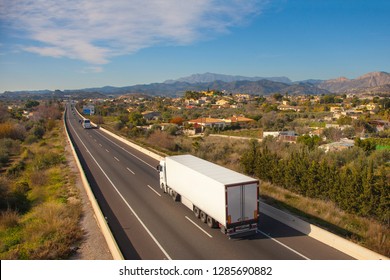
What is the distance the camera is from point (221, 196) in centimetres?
1284

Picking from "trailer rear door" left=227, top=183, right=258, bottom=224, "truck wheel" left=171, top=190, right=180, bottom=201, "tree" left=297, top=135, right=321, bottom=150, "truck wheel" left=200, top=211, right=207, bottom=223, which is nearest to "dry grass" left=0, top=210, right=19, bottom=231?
"truck wheel" left=171, top=190, right=180, bottom=201

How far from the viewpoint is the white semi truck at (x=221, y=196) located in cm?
1280

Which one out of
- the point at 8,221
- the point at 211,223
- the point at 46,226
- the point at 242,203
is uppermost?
the point at 242,203

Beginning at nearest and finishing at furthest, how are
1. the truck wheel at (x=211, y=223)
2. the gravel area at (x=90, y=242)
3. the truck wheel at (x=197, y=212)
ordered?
the gravel area at (x=90, y=242), the truck wheel at (x=211, y=223), the truck wheel at (x=197, y=212)

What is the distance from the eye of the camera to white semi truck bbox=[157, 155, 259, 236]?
42.0 feet

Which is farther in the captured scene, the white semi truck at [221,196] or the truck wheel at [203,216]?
the truck wheel at [203,216]

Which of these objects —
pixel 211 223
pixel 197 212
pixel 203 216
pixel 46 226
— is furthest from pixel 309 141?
pixel 46 226

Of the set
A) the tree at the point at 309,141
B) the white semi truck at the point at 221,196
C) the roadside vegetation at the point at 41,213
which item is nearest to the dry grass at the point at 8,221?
the roadside vegetation at the point at 41,213

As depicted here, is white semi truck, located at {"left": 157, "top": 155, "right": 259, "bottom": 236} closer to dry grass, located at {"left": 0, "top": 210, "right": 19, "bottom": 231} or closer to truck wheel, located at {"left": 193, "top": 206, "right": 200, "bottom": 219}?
truck wheel, located at {"left": 193, "top": 206, "right": 200, "bottom": 219}

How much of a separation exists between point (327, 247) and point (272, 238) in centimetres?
212

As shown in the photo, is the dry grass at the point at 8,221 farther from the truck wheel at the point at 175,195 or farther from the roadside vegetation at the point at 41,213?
the truck wheel at the point at 175,195

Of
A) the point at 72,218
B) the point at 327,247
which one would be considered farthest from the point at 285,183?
the point at 72,218

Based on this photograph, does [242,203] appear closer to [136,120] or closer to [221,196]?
[221,196]

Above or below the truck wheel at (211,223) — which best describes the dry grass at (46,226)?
below
